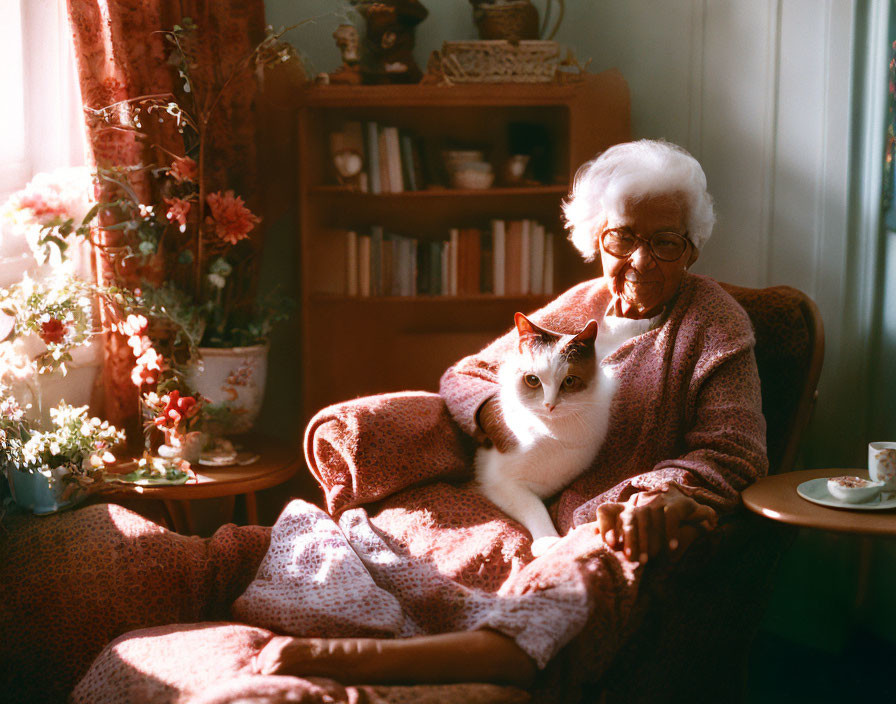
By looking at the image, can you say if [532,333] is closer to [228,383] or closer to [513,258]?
[228,383]

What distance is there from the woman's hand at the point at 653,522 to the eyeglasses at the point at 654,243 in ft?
1.66

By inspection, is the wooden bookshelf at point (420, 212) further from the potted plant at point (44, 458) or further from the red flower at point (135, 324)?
the potted plant at point (44, 458)

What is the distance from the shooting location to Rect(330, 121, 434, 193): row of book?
102 inches

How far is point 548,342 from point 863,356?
3.54ft

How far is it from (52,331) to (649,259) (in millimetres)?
1287

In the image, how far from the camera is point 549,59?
2.49 m

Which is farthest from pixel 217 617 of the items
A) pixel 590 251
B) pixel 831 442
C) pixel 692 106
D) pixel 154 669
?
pixel 692 106

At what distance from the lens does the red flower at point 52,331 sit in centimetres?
185

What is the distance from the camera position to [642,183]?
65.4 inches

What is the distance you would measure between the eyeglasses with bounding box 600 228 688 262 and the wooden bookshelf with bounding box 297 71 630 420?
916mm

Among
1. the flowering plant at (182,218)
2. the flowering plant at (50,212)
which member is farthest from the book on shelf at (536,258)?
the flowering plant at (50,212)

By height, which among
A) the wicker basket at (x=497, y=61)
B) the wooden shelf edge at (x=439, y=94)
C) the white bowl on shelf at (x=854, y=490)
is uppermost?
the wicker basket at (x=497, y=61)

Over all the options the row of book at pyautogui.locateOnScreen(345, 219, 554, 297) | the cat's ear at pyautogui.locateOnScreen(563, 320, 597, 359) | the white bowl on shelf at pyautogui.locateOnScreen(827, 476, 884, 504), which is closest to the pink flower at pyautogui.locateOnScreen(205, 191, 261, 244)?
the row of book at pyautogui.locateOnScreen(345, 219, 554, 297)

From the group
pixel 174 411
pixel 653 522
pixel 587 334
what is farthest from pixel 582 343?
pixel 174 411
